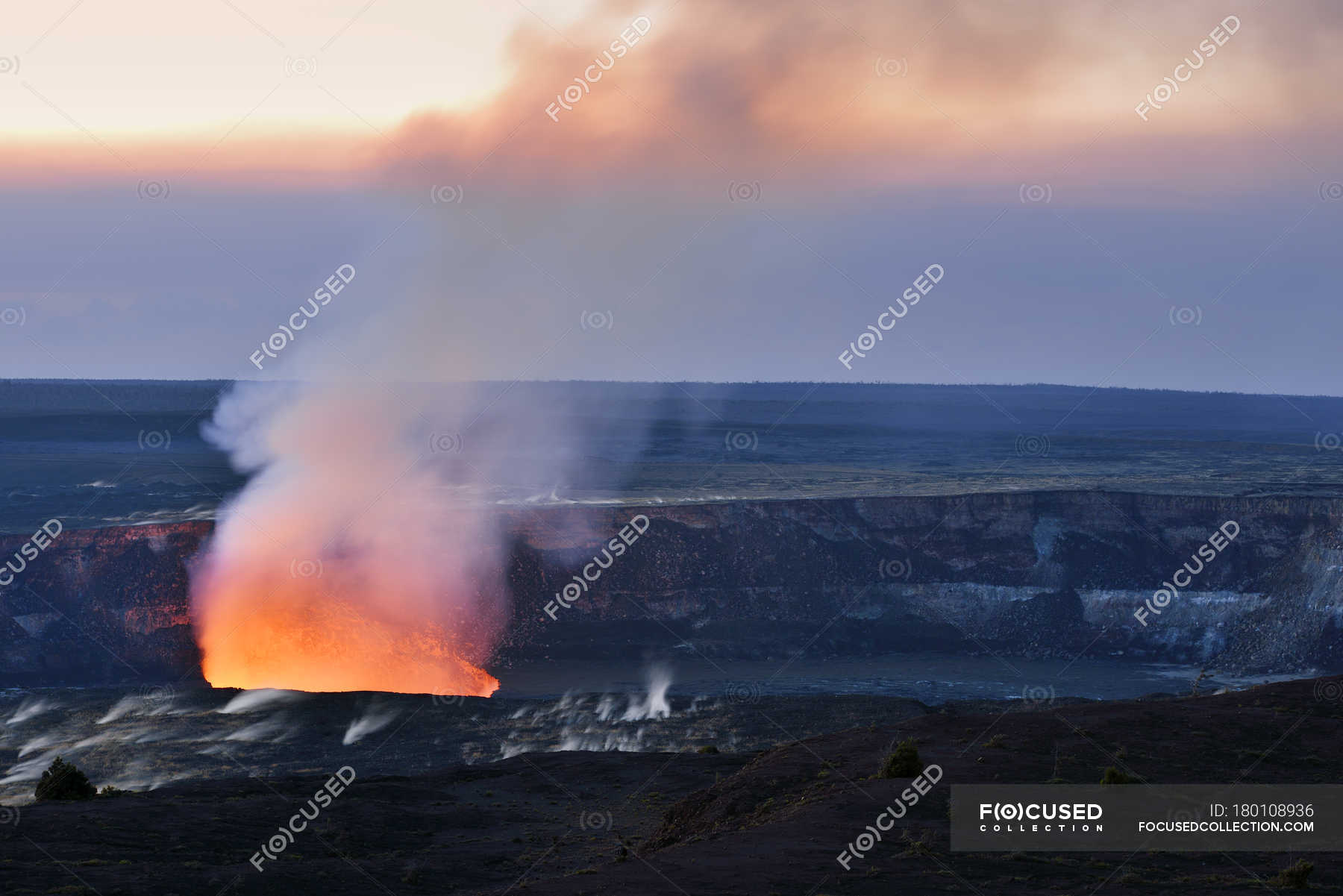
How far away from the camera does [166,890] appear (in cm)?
2031

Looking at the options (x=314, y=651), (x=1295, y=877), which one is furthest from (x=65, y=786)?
(x=1295, y=877)

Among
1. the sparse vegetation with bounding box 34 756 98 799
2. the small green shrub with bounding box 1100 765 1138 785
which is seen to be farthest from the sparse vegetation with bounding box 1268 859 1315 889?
the sparse vegetation with bounding box 34 756 98 799

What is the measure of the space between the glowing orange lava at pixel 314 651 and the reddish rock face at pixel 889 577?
2.75 m

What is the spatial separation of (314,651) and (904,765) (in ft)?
104

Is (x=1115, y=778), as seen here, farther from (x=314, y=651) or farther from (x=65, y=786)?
(x=314, y=651)

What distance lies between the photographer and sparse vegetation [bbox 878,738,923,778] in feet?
87.4

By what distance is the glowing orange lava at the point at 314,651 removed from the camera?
165 ft

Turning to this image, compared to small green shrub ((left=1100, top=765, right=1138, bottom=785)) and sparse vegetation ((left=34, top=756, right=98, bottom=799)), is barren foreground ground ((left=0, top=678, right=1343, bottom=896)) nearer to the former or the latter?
small green shrub ((left=1100, top=765, right=1138, bottom=785))

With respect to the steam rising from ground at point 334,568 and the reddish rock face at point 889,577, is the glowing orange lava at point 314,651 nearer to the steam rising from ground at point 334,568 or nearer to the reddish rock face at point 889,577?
the steam rising from ground at point 334,568

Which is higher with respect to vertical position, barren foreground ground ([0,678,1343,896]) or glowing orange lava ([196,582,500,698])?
glowing orange lava ([196,582,500,698])

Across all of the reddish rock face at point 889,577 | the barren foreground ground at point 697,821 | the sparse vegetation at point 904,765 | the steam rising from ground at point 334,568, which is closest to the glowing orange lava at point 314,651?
the steam rising from ground at point 334,568

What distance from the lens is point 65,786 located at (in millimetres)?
28391

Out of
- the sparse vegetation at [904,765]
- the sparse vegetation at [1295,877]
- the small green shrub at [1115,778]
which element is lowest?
the sparse vegetation at [1295,877]

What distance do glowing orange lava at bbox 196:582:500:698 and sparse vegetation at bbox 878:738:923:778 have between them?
2588 cm
